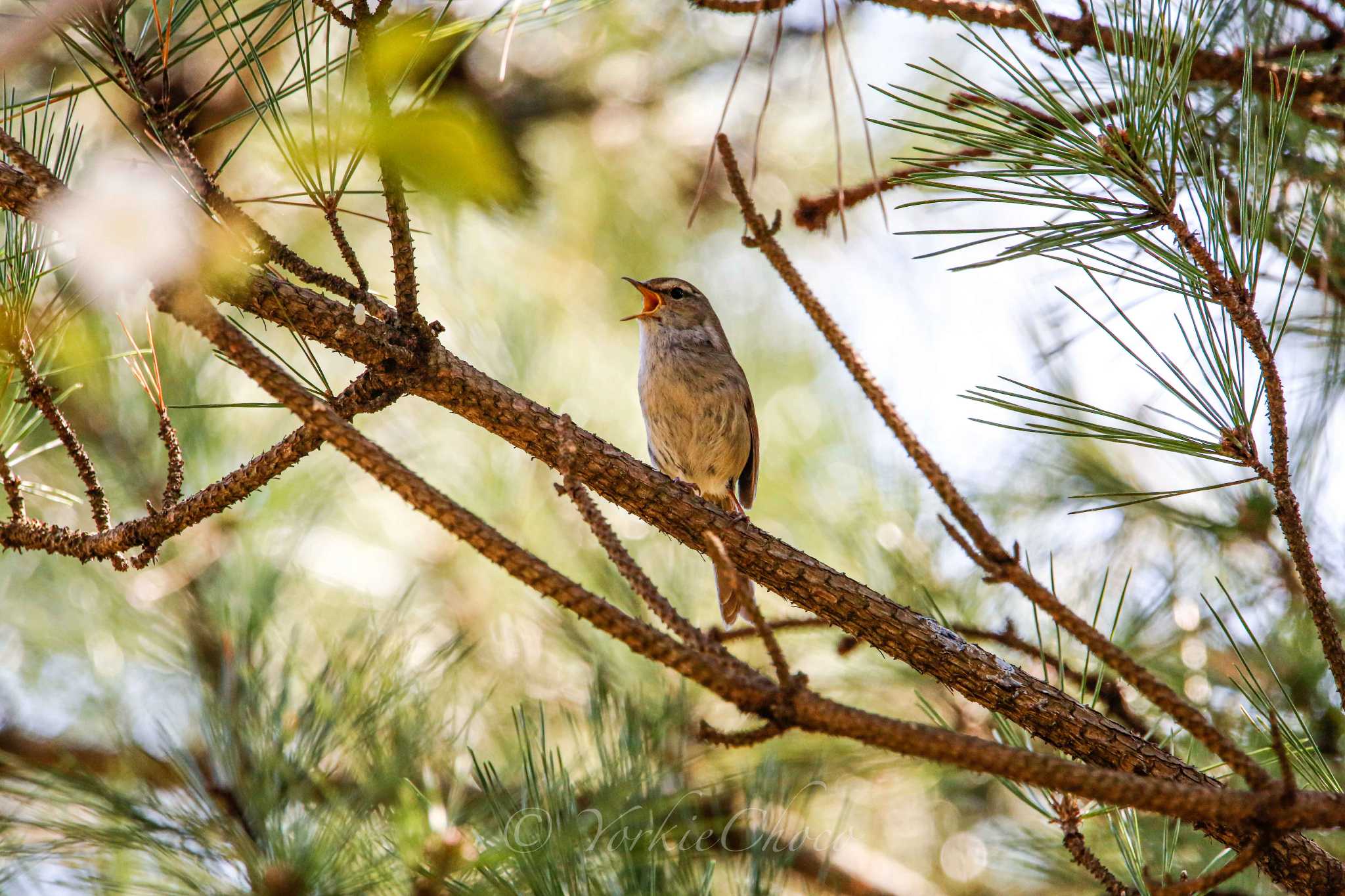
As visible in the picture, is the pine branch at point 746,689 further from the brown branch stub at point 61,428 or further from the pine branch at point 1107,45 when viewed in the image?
the pine branch at point 1107,45

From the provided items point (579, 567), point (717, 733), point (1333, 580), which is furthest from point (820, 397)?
point (717, 733)

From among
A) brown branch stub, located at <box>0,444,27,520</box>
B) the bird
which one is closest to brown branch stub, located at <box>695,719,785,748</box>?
brown branch stub, located at <box>0,444,27,520</box>

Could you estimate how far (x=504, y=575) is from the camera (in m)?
4.31

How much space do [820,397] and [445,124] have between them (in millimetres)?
3683

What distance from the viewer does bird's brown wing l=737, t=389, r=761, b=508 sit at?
4.52m

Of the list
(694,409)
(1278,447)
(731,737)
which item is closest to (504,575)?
(694,409)

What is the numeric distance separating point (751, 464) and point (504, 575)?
1.18m

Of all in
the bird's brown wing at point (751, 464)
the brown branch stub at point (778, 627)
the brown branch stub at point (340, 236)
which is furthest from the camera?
the bird's brown wing at point (751, 464)

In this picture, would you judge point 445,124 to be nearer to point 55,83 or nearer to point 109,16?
point 109,16

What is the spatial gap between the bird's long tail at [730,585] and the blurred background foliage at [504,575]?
17 cm

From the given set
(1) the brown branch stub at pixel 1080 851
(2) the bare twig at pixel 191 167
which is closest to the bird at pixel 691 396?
(1) the brown branch stub at pixel 1080 851

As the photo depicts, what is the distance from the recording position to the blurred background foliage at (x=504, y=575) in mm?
2295

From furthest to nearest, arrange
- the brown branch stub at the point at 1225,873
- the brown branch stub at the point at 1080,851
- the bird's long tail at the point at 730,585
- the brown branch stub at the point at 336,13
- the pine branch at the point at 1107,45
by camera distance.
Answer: the pine branch at the point at 1107,45 < the brown branch stub at the point at 1080,851 < the brown branch stub at the point at 336,13 < the brown branch stub at the point at 1225,873 < the bird's long tail at the point at 730,585

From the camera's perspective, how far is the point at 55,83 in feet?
10.9
